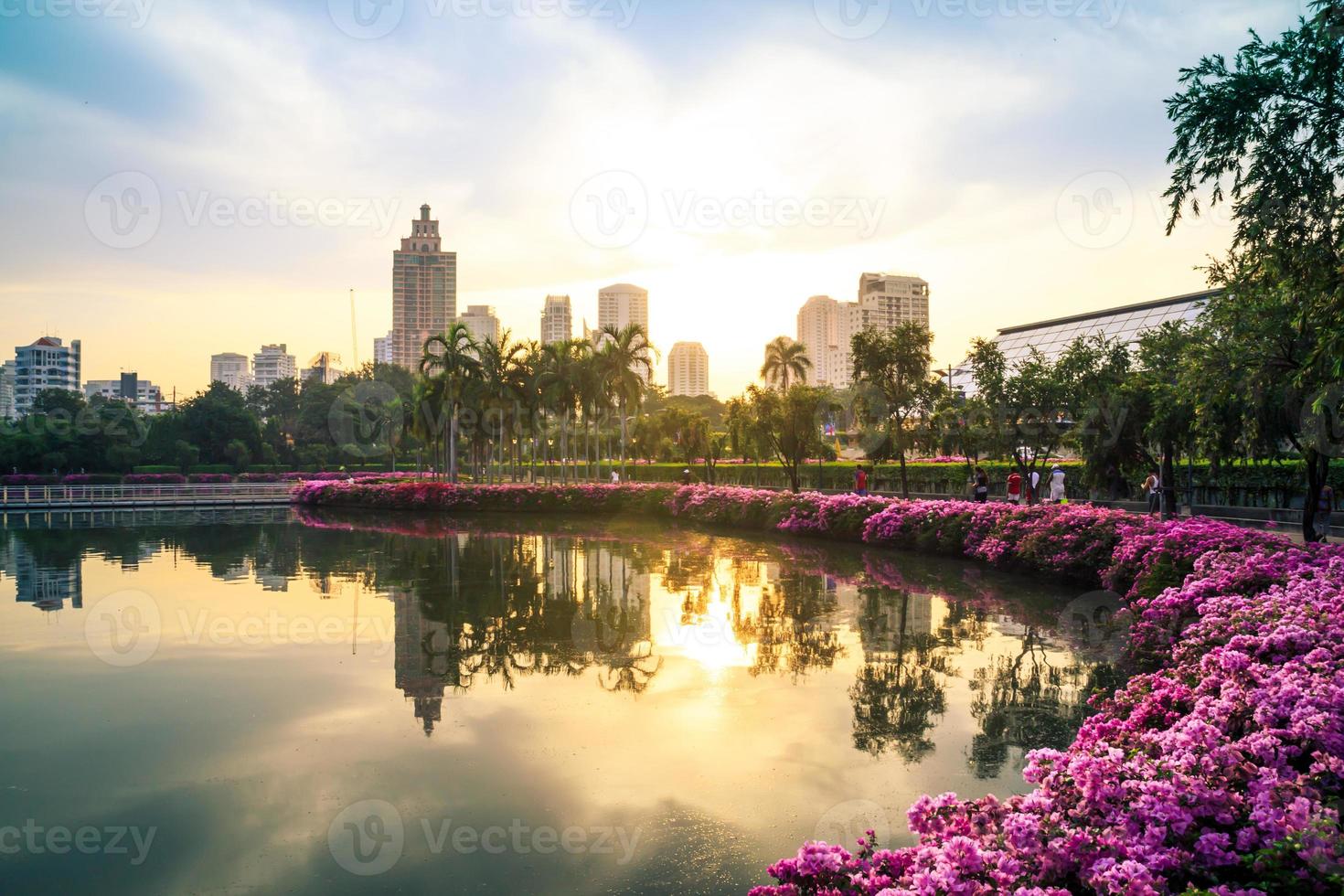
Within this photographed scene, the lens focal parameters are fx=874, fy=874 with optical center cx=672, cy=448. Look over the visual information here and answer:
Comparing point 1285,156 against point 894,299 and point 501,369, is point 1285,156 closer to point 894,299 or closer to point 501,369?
point 501,369

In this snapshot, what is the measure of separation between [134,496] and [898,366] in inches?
1567

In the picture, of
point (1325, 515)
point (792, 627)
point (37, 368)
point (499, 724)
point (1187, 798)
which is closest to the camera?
point (1187, 798)

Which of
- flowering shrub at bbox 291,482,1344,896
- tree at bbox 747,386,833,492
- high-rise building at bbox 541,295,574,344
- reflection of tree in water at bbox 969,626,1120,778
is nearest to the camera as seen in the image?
flowering shrub at bbox 291,482,1344,896

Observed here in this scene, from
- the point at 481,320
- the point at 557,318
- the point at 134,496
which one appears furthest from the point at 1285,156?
the point at 481,320

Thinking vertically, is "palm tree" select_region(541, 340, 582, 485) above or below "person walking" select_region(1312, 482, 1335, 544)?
above

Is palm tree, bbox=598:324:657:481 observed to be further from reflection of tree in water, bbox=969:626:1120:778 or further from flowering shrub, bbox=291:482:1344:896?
flowering shrub, bbox=291:482:1344:896

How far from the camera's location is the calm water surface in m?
5.88

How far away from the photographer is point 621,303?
175625 mm

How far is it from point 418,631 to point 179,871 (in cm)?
719

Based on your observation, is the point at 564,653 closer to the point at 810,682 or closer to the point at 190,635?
the point at 810,682

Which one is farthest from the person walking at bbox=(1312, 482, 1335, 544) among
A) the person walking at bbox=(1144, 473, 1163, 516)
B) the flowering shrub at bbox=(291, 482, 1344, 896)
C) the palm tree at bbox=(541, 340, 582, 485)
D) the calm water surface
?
the palm tree at bbox=(541, 340, 582, 485)

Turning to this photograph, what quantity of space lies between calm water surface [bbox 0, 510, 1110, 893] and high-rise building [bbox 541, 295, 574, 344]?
429ft

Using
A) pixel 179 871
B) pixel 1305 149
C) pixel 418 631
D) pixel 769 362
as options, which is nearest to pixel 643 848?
pixel 179 871

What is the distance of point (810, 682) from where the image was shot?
984cm
